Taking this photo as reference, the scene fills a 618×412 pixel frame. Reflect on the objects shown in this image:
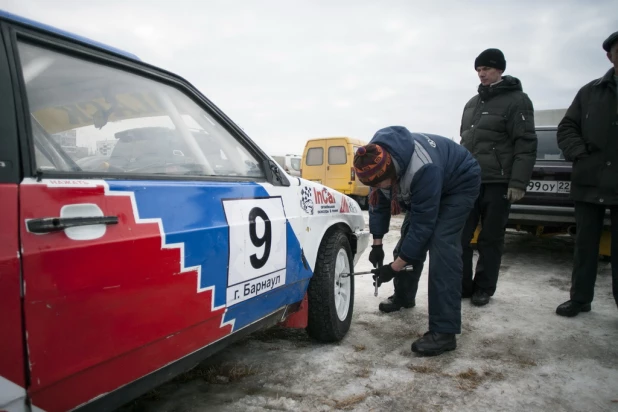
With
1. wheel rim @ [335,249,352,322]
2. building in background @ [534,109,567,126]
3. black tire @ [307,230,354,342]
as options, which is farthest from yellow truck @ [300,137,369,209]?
black tire @ [307,230,354,342]

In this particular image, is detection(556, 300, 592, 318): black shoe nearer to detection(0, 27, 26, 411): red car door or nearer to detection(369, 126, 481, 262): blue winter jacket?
detection(369, 126, 481, 262): blue winter jacket

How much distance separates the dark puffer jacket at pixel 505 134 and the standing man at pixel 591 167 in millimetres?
272

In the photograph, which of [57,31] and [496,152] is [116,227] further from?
[496,152]

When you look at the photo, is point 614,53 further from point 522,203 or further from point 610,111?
point 522,203

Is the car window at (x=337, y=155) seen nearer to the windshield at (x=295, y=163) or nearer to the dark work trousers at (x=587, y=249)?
the windshield at (x=295, y=163)

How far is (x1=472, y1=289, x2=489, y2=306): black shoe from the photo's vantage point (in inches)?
128

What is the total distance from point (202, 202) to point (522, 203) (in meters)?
4.04

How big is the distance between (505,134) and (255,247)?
2.46 m

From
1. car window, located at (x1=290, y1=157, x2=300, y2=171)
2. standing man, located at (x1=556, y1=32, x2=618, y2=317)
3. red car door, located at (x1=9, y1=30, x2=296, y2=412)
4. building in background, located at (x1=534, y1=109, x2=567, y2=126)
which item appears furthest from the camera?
car window, located at (x1=290, y1=157, x2=300, y2=171)

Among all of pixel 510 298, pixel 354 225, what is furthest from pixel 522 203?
pixel 354 225

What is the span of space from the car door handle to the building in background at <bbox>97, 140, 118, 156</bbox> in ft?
1.11

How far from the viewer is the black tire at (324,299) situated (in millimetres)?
2359

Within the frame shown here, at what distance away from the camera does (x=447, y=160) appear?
2.47 m

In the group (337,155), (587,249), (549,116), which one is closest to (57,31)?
(587,249)
